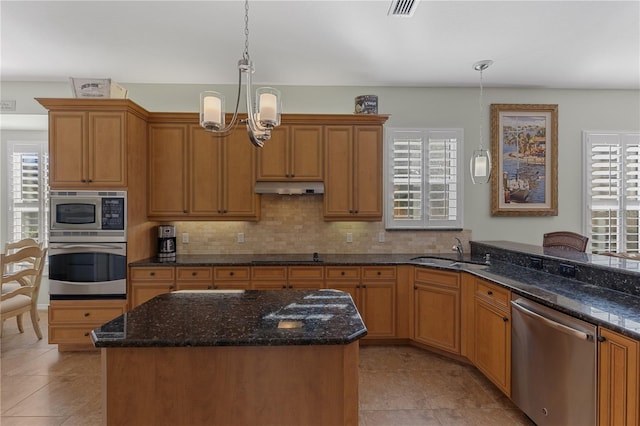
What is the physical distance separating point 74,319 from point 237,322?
279 centimetres

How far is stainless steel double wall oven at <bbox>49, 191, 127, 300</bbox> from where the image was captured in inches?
129

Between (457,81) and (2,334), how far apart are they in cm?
636

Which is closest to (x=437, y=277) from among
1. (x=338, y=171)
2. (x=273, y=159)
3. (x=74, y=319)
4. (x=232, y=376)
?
(x=338, y=171)

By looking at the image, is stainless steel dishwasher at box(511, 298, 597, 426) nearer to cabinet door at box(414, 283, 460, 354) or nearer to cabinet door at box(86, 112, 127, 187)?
cabinet door at box(414, 283, 460, 354)

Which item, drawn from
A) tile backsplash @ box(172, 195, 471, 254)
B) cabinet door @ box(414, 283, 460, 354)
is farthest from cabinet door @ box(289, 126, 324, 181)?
cabinet door @ box(414, 283, 460, 354)

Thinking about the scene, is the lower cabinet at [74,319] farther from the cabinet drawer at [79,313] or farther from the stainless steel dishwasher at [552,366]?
the stainless steel dishwasher at [552,366]

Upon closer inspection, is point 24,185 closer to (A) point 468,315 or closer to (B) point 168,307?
(B) point 168,307

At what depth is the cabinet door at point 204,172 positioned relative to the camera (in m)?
3.79

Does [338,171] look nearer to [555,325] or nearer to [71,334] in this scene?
[555,325]

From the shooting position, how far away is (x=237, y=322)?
5.24ft

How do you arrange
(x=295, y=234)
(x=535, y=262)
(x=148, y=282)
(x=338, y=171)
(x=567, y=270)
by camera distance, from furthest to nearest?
(x=295, y=234)
(x=338, y=171)
(x=148, y=282)
(x=535, y=262)
(x=567, y=270)

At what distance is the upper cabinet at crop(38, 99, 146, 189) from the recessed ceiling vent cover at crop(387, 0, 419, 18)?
2758 millimetres

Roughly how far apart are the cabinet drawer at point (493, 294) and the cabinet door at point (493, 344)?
0.04 meters

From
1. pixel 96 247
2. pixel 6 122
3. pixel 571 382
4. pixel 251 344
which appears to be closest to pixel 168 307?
pixel 251 344
